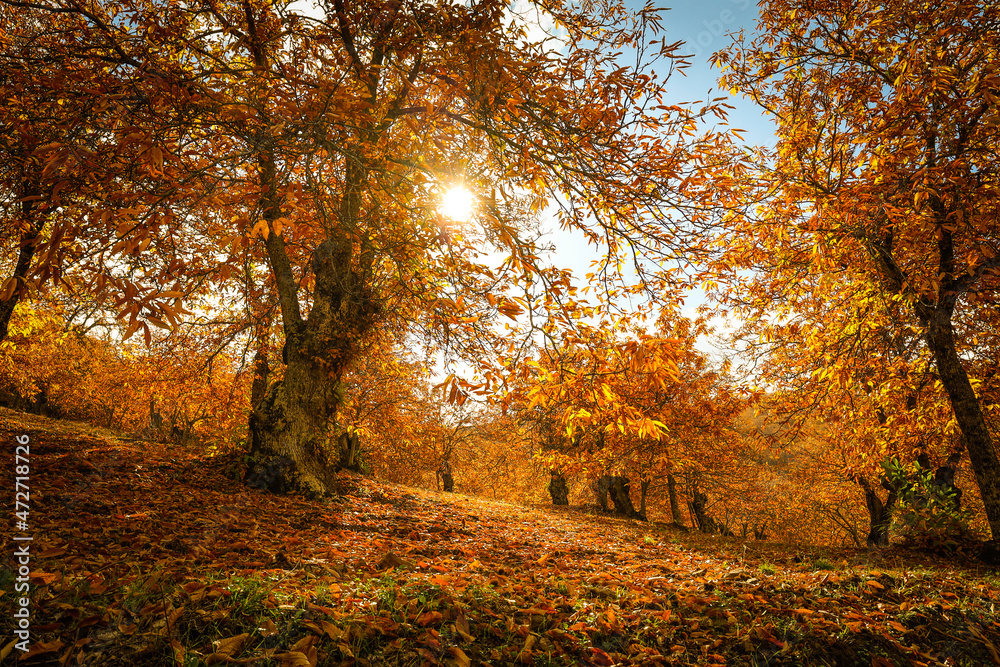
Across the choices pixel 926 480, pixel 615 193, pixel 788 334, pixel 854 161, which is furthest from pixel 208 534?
pixel 926 480

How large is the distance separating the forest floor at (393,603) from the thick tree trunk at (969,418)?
3426 millimetres

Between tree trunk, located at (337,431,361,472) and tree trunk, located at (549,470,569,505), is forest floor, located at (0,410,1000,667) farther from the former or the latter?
tree trunk, located at (549,470,569,505)

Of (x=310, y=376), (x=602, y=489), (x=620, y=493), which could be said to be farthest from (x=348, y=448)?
(x=620, y=493)

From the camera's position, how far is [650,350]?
3.28m

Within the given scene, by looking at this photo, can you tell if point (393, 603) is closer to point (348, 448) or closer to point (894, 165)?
point (894, 165)

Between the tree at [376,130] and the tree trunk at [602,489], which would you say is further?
the tree trunk at [602,489]

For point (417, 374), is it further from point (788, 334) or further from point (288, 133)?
point (288, 133)

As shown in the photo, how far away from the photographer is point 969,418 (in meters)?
6.29

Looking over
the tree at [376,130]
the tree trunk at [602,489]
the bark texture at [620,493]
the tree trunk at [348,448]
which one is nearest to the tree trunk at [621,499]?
the bark texture at [620,493]

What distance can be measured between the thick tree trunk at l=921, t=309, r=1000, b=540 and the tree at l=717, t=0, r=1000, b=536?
2 cm

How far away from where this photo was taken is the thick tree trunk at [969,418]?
6.24m

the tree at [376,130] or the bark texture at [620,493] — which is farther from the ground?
the tree at [376,130]

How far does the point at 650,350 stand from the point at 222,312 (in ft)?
34.2

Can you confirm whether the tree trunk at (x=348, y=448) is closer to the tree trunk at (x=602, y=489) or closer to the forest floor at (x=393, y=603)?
the forest floor at (x=393, y=603)
